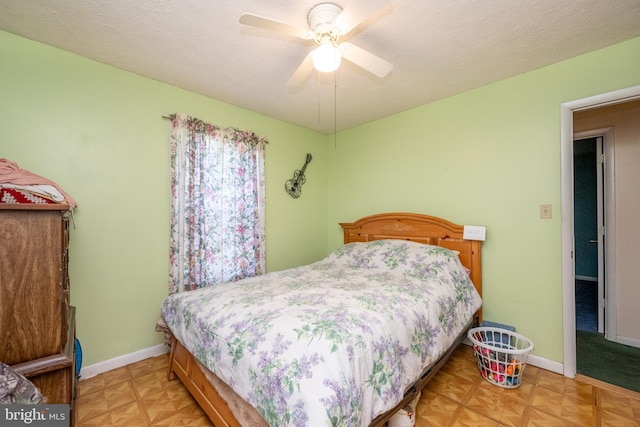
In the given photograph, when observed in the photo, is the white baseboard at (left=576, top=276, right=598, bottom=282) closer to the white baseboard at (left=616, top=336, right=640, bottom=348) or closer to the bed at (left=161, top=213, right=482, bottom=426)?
the white baseboard at (left=616, top=336, right=640, bottom=348)

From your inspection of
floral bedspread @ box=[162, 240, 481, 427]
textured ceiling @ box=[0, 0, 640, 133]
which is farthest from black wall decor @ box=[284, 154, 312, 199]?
floral bedspread @ box=[162, 240, 481, 427]

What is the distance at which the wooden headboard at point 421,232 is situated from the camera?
2.41 m

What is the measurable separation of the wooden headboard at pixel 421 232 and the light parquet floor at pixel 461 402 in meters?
0.70

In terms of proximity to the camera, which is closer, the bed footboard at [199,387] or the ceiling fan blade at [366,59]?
the bed footboard at [199,387]

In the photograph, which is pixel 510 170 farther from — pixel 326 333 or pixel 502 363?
pixel 326 333

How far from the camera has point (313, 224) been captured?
3613 mm

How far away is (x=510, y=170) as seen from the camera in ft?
7.49

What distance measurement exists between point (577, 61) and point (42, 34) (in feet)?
12.3

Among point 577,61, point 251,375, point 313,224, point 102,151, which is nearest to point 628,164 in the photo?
point 577,61

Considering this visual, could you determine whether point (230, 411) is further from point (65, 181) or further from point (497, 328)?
point (497, 328)

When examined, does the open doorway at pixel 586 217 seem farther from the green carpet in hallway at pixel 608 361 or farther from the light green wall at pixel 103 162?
the light green wall at pixel 103 162

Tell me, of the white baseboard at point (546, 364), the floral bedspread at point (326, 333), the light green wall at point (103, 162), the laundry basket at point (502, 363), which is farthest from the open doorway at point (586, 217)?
the light green wall at point (103, 162)

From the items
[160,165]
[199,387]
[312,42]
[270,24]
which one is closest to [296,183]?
[160,165]

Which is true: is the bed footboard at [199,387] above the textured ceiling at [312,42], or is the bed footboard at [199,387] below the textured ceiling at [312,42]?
below
